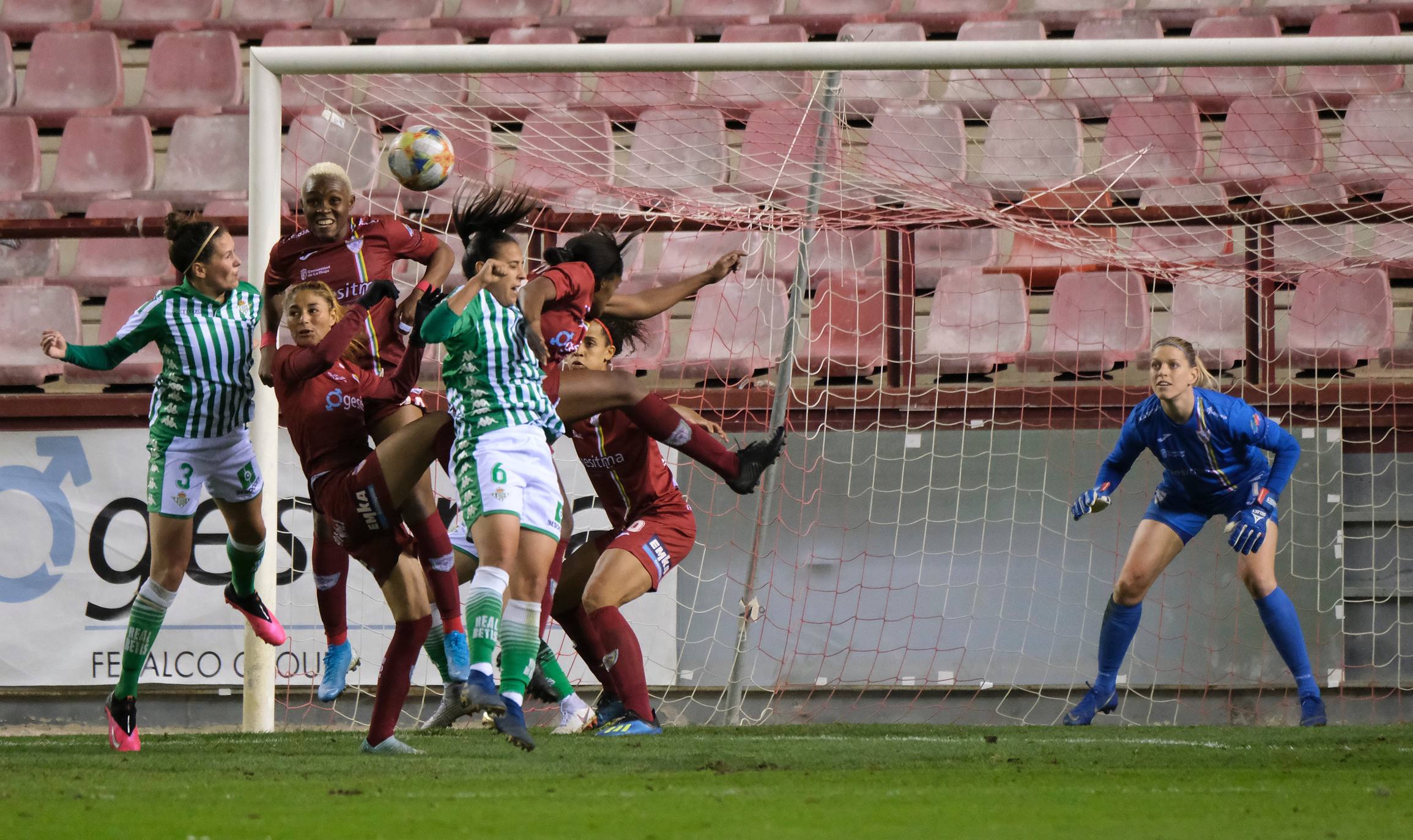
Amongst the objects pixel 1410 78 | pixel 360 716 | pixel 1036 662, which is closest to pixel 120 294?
pixel 360 716

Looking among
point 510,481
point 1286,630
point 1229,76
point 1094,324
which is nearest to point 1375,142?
point 1229,76

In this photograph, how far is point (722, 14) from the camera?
985 centimetres

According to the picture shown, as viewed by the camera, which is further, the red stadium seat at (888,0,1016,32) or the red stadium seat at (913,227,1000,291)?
the red stadium seat at (888,0,1016,32)

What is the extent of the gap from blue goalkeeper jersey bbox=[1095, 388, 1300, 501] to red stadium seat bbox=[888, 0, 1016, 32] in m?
4.12

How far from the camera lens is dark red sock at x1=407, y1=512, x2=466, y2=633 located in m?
5.11

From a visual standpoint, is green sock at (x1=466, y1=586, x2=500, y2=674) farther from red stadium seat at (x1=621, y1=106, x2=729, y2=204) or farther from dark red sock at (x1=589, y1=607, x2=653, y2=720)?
red stadium seat at (x1=621, y1=106, x2=729, y2=204)

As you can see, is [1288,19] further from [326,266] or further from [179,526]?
[179,526]

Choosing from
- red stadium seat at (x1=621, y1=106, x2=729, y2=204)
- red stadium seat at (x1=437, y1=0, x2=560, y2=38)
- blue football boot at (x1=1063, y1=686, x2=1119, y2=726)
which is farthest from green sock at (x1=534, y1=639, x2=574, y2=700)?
red stadium seat at (x1=437, y1=0, x2=560, y2=38)

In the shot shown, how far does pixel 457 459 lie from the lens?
13.9 feet

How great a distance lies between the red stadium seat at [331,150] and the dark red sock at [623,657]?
4.07 metres

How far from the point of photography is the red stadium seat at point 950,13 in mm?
9500

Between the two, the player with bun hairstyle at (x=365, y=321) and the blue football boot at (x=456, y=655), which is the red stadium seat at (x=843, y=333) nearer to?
the player with bun hairstyle at (x=365, y=321)

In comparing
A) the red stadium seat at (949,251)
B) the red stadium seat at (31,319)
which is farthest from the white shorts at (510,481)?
the red stadium seat at (31,319)

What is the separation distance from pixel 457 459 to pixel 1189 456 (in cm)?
335
